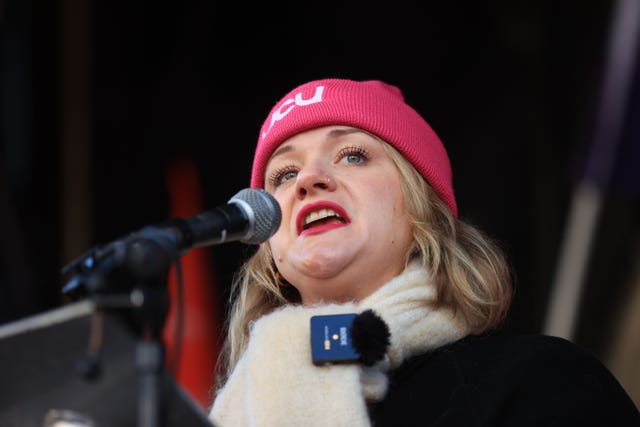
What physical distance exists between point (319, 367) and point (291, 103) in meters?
0.75

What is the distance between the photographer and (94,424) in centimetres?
124

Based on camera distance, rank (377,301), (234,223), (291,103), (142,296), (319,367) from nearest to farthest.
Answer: (142,296)
(234,223)
(319,367)
(377,301)
(291,103)

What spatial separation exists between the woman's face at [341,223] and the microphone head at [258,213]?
0.48 m

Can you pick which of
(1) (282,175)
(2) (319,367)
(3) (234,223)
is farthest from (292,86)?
(3) (234,223)

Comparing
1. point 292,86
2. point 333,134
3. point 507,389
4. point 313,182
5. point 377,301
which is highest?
point 292,86

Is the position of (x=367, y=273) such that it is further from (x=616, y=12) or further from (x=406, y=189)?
(x=616, y=12)

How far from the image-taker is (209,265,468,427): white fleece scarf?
65.3 inches

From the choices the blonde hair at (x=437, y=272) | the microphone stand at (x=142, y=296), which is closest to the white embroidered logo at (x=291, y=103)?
the blonde hair at (x=437, y=272)

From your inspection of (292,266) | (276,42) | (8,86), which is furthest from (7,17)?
(292,266)

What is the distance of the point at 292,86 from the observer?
14.0 feet

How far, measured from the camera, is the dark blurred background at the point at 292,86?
3.77 m

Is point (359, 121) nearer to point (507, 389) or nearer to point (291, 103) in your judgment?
point (291, 103)

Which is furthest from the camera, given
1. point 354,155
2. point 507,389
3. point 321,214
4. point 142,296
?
point 354,155

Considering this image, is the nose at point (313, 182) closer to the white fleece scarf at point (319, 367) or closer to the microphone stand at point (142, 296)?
the white fleece scarf at point (319, 367)
